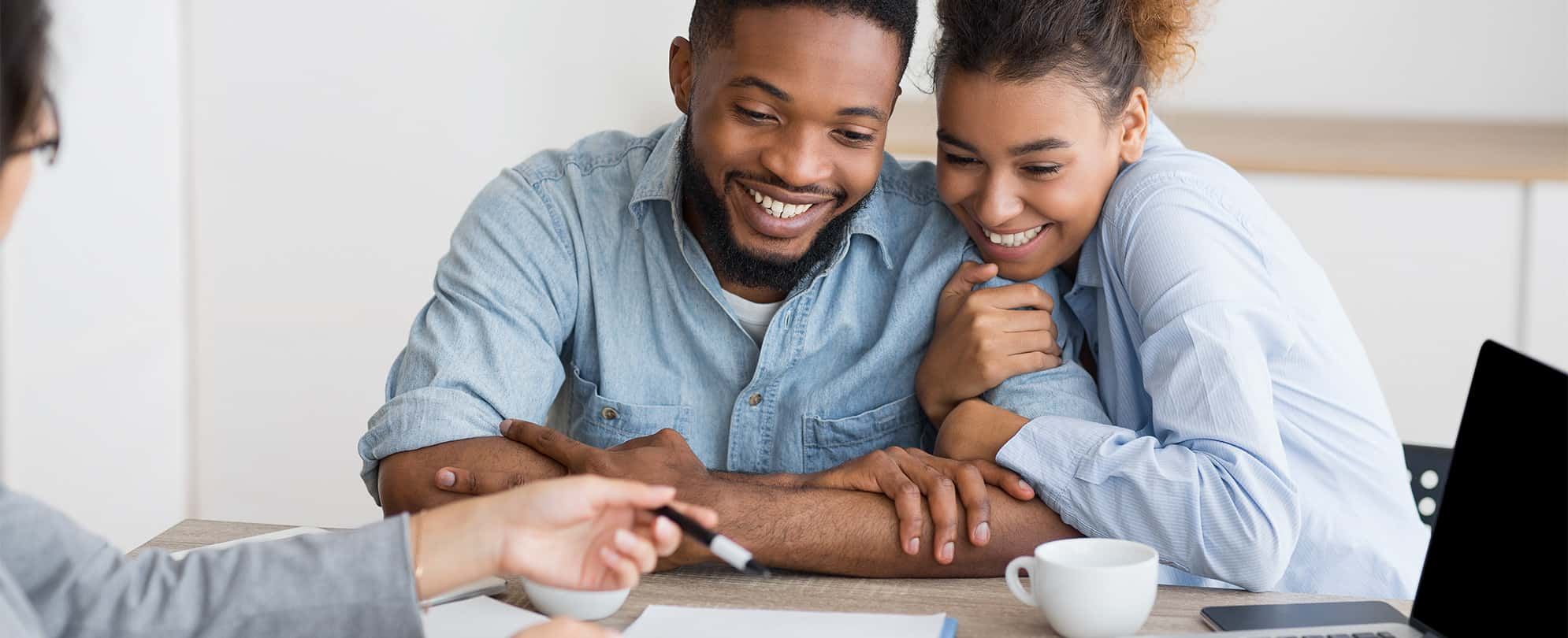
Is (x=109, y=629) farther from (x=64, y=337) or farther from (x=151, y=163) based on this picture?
(x=151, y=163)

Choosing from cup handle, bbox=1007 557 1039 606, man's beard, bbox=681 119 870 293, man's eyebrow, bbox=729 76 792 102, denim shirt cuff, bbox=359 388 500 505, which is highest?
man's eyebrow, bbox=729 76 792 102

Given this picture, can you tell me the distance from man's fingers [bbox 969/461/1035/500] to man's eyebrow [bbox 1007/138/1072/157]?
0.37 metres

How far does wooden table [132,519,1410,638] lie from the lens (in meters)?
1.10

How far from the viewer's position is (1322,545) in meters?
1.44

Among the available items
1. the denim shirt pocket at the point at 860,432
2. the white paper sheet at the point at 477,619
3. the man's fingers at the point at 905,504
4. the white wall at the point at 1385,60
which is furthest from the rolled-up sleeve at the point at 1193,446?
the white wall at the point at 1385,60

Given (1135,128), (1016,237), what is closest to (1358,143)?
(1135,128)

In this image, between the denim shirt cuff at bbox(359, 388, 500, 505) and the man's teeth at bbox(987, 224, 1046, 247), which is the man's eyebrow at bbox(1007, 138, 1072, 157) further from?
the denim shirt cuff at bbox(359, 388, 500, 505)

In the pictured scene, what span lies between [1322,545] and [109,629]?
118 cm

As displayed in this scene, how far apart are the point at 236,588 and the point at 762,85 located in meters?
0.84

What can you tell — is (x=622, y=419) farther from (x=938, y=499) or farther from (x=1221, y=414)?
(x=1221, y=414)

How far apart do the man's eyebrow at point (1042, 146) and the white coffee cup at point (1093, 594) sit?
0.57 m

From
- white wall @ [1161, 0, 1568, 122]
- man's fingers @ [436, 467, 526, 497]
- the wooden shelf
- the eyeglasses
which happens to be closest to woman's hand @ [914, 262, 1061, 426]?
man's fingers @ [436, 467, 526, 497]

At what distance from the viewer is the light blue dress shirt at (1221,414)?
4.21 ft

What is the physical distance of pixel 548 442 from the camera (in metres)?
1.37
